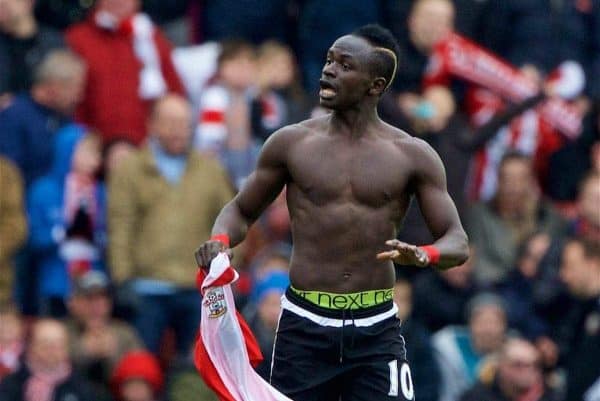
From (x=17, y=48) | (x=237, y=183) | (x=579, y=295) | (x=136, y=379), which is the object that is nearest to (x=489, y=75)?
(x=579, y=295)

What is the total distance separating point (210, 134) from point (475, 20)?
290cm

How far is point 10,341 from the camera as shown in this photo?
13734mm

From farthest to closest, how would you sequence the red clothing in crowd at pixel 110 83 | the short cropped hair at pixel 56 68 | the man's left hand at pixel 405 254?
the red clothing in crowd at pixel 110 83 < the short cropped hair at pixel 56 68 < the man's left hand at pixel 405 254

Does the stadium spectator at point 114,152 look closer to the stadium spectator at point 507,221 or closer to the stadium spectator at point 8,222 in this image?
the stadium spectator at point 8,222

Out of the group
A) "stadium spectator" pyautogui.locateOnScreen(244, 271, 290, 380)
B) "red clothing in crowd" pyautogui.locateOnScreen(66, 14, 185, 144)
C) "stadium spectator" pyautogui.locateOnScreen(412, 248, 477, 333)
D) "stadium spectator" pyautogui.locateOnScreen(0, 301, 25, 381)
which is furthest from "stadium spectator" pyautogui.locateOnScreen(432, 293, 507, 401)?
"stadium spectator" pyautogui.locateOnScreen(0, 301, 25, 381)

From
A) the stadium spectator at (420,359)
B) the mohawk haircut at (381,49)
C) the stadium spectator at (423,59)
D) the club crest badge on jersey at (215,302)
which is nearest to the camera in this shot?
the club crest badge on jersey at (215,302)

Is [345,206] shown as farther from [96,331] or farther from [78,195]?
[78,195]

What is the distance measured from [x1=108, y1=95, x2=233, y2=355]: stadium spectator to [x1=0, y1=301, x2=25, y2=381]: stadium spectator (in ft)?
2.95

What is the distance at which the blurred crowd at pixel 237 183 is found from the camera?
1411 centimetres

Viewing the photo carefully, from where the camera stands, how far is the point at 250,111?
51.3 feet

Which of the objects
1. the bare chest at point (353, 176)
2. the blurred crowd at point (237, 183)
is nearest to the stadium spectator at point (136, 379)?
the blurred crowd at point (237, 183)

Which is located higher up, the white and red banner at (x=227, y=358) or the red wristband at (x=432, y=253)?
the red wristband at (x=432, y=253)

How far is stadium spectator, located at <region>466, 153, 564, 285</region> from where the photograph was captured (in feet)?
51.9

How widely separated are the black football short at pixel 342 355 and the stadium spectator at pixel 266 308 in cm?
364
